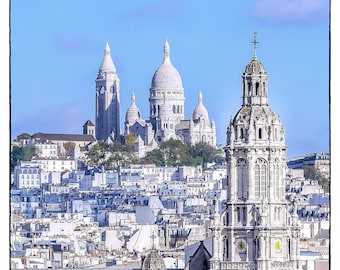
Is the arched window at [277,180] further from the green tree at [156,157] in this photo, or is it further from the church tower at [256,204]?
the green tree at [156,157]

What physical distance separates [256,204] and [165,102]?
57760mm

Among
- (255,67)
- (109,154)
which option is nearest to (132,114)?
(109,154)

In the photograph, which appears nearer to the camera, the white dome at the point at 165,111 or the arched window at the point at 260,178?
the arched window at the point at 260,178

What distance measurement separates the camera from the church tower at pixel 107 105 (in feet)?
244

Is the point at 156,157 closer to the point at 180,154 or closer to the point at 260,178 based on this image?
the point at 180,154

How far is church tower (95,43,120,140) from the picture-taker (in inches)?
2923

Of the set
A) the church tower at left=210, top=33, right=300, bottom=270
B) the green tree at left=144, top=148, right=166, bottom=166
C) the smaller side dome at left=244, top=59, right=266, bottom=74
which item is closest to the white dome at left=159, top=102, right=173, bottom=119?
the green tree at left=144, top=148, right=166, bottom=166

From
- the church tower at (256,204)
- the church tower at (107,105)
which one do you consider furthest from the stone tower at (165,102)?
→ the church tower at (256,204)

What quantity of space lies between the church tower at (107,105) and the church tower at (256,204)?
178 feet

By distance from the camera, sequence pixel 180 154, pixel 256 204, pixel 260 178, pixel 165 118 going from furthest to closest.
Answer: pixel 165 118 → pixel 180 154 → pixel 260 178 → pixel 256 204

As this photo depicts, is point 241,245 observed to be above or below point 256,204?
below

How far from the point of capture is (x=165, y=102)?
7588cm
